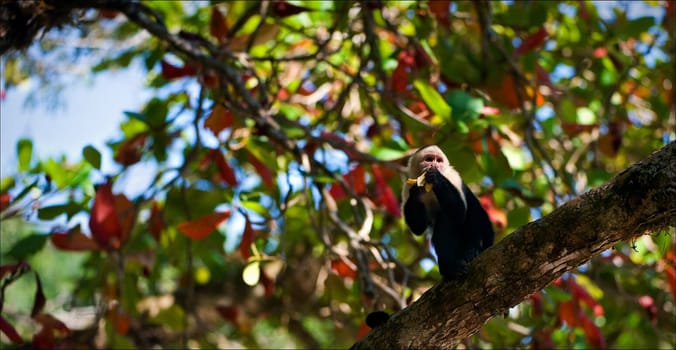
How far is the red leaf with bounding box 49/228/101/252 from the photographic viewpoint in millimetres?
2785

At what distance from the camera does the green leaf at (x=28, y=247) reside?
2.92m

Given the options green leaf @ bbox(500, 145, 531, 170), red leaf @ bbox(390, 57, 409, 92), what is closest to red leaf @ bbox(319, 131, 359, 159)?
red leaf @ bbox(390, 57, 409, 92)

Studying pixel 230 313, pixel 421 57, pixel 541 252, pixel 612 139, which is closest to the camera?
pixel 541 252

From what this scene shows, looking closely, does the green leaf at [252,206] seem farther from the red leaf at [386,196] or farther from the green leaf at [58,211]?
the green leaf at [58,211]

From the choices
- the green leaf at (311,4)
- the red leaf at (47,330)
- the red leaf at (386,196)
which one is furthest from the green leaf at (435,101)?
the red leaf at (47,330)

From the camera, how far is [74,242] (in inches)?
110

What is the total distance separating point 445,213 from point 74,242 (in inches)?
63.9

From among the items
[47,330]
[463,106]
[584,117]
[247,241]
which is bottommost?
[47,330]

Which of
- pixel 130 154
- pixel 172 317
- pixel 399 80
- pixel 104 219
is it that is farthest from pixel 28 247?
pixel 399 80

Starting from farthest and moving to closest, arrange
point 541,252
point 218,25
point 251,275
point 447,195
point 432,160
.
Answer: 1. point 218,25
2. point 251,275
3. point 432,160
4. point 447,195
5. point 541,252

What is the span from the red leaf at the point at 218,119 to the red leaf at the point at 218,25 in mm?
437

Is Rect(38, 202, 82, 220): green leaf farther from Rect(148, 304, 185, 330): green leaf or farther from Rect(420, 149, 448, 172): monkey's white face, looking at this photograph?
Rect(420, 149, 448, 172): monkey's white face

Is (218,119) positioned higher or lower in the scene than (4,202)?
higher

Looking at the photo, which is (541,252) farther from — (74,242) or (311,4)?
(74,242)
